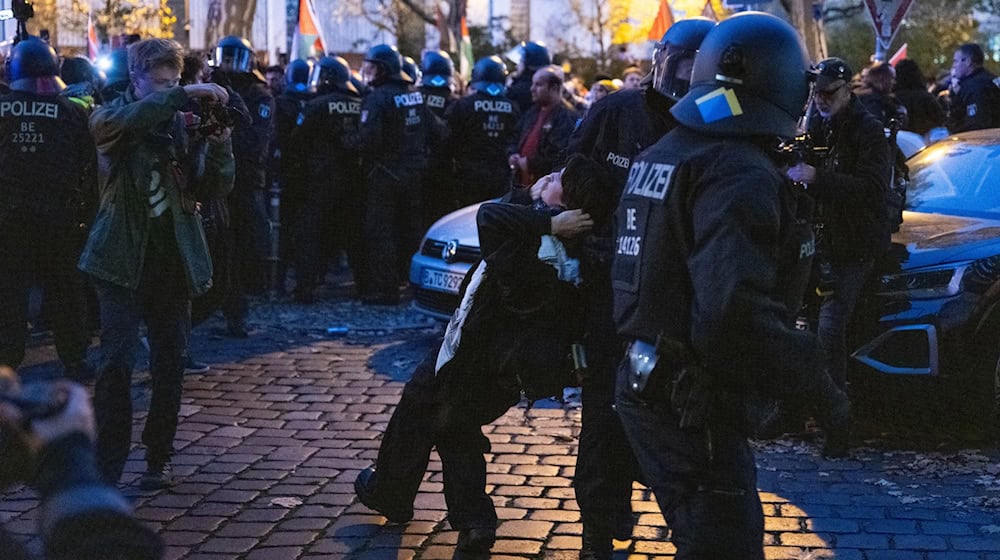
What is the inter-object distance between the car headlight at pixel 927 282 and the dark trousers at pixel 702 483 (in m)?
4.10

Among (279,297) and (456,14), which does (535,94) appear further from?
(456,14)

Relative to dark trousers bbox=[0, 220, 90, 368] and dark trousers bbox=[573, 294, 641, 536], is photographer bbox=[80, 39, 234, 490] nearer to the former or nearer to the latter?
dark trousers bbox=[573, 294, 641, 536]

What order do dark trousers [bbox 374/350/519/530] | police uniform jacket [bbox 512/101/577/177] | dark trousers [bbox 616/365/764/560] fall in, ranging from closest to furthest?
dark trousers [bbox 616/365/764/560]
dark trousers [bbox 374/350/519/530]
police uniform jacket [bbox 512/101/577/177]

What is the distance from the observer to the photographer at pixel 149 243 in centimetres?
599

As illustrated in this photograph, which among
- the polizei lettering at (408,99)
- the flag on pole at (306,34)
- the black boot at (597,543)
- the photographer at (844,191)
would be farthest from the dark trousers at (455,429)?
the flag on pole at (306,34)

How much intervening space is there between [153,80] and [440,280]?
4042 mm

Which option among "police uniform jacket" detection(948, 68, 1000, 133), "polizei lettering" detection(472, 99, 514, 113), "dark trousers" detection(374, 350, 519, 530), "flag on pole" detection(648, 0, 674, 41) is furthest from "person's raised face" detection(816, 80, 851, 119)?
"flag on pole" detection(648, 0, 674, 41)

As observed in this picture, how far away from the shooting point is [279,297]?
12.6m

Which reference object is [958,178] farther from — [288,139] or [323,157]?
[288,139]

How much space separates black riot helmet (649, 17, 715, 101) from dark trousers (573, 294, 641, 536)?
0.86m

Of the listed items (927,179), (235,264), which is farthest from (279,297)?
(927,179)

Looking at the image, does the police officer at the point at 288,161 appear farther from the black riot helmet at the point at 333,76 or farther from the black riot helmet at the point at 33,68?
the black riot helmet at the point at 33,68

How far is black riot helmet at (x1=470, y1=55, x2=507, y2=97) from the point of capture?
12.8 meters

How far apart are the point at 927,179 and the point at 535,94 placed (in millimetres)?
3791
